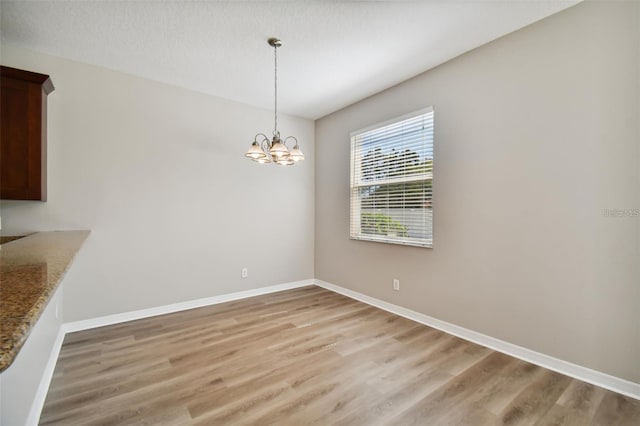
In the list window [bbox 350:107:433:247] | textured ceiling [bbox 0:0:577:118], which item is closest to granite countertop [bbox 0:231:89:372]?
textured ceiling [bbox 0:0:577:118]

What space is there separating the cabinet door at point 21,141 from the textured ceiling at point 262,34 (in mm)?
562

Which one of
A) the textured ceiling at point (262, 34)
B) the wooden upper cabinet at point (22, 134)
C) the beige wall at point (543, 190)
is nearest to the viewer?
the beige wall at point (543, 190)

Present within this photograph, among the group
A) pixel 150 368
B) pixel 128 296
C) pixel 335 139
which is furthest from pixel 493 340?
pixel 128 296

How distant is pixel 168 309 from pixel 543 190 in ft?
13.5

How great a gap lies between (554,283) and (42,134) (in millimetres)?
4627

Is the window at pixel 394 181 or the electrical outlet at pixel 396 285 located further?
the electrical outlet at pixel 396 285

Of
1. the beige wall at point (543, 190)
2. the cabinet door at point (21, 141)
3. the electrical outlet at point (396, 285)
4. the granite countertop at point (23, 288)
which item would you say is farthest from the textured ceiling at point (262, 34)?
the electrical outlet at point (396, 285)

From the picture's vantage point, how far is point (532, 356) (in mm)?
2414

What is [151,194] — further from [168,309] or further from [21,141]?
[168,309]

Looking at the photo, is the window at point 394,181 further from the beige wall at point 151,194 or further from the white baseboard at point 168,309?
the white baseboard at point 168,309

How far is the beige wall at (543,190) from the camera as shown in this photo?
6.64 feet

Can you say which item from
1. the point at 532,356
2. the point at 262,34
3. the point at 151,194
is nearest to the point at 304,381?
the point at 532,356

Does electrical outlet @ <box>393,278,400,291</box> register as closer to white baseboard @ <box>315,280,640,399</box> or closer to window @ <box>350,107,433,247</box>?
white baseboard @ <box>315,280,640,399</box>

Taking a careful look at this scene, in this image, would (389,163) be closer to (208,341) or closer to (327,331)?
(327,331)
